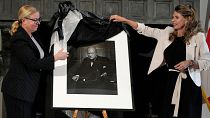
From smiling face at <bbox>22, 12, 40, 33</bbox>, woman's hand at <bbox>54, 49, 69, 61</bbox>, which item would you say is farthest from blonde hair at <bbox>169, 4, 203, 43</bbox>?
smiling face at <bbox>22, 12, 40, 33</bbox>

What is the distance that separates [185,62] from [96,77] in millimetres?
626

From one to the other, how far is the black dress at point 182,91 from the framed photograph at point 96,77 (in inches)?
11.0

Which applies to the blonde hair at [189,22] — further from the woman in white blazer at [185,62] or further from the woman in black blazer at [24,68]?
the woman in black blazer at [24,68]

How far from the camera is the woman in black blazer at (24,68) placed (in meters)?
2.52

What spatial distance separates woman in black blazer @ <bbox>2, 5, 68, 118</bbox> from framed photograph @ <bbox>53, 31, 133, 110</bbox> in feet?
0.56

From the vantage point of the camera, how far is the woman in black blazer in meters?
2.52

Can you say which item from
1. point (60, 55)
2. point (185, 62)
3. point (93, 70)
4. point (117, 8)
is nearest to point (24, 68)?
point (60, 55)

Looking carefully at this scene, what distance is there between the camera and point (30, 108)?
2580mm

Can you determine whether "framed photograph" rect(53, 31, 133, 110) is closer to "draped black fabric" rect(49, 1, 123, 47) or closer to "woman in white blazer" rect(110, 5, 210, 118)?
"draped black fabric" rect(49, 1, 123, 47)

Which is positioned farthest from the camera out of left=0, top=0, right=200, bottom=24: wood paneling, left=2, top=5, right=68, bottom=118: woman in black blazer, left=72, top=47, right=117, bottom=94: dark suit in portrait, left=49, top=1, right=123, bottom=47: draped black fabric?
left=0, top=0, right=200, bottom=24: wood paneling

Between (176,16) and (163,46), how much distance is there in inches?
9.3

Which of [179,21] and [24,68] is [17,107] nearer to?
[24,68]

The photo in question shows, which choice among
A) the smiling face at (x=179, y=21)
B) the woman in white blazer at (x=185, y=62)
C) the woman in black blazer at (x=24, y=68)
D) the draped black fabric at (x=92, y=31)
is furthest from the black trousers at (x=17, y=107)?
the smiling face at (x=179, y=21)

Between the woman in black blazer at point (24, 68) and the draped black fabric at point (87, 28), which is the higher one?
the draped black fabric at point (87, 28)
